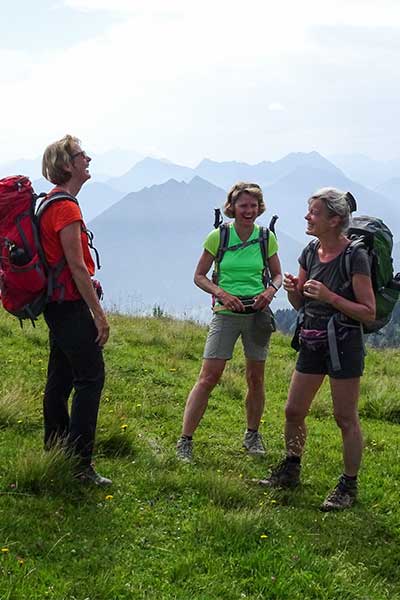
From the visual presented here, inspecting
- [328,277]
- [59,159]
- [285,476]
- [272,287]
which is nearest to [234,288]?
[272,287]

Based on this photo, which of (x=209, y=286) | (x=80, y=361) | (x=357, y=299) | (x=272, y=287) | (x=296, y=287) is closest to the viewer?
(x=80, y=361)

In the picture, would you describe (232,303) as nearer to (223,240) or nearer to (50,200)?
(223,240)

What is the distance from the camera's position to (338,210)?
4.51m

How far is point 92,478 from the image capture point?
14.7ft

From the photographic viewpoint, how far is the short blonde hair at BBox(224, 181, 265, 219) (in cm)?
554

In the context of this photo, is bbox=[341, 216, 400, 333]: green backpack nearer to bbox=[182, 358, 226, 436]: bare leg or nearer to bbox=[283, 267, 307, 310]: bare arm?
bbox=[283, 267, 307, 310]: bare arm

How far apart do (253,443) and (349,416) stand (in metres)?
1.50

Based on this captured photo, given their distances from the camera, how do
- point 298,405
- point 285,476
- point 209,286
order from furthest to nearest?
point 209,286, point 285,476, point 298,405

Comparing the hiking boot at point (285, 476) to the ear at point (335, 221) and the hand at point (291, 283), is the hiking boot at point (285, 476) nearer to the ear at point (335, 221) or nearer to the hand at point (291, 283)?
the hand at point (291, 283)

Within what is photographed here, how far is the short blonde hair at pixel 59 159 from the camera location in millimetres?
4199

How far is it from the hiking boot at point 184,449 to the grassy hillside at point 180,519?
0.08 m

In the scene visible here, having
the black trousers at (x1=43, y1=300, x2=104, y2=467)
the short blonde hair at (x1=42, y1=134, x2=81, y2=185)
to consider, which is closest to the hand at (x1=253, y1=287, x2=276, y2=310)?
the black trousers at (x1=43, y1=300, x2=104, y2=467)

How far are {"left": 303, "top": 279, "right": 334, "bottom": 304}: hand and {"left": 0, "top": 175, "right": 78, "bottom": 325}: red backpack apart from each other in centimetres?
168

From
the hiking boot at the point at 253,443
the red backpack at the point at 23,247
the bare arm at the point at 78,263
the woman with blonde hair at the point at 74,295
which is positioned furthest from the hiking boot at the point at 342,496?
the red backpack at the point at 23,247
